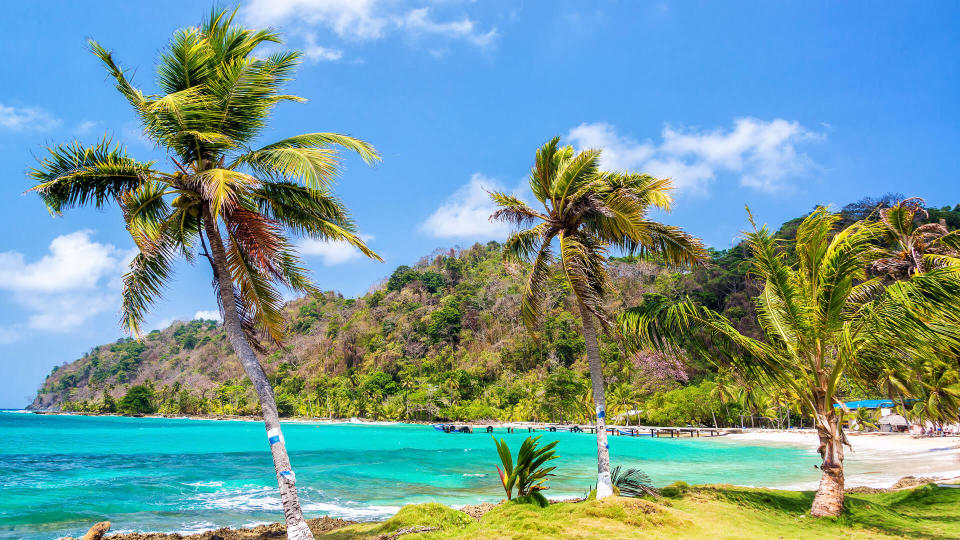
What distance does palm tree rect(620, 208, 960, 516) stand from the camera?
640cm

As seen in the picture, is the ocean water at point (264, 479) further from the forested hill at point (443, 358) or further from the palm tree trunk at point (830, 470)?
the forested hill at point (443, 358)

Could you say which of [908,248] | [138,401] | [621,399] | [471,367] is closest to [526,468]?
[908,248]

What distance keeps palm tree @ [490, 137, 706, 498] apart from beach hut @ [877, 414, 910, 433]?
40477 mm

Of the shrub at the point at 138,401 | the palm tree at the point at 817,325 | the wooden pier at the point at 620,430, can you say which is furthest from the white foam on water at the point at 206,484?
the shrub at the point at 138,401

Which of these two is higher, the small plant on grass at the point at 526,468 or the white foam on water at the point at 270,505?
the small plant on grass at the point at 526,468

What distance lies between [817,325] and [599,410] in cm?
344

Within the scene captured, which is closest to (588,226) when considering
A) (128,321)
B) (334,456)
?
(128,321)

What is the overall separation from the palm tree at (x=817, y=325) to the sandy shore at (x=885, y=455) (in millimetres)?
1808

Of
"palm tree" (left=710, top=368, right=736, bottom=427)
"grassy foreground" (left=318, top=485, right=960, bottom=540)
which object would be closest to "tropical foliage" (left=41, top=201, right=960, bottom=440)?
"palm tree" (left=710, top=368, right=736, bottom=427)

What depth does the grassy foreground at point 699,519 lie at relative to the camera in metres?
6.26

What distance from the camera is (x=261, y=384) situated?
6.25 meters

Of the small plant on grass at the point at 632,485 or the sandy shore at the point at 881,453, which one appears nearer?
the small plant on grass at the point at 632,485

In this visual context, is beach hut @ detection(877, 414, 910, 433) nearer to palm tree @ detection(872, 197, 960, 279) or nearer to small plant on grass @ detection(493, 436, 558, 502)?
palm tree @ detection(872, 197, 960, 279)

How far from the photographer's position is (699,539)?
5.88 meters
